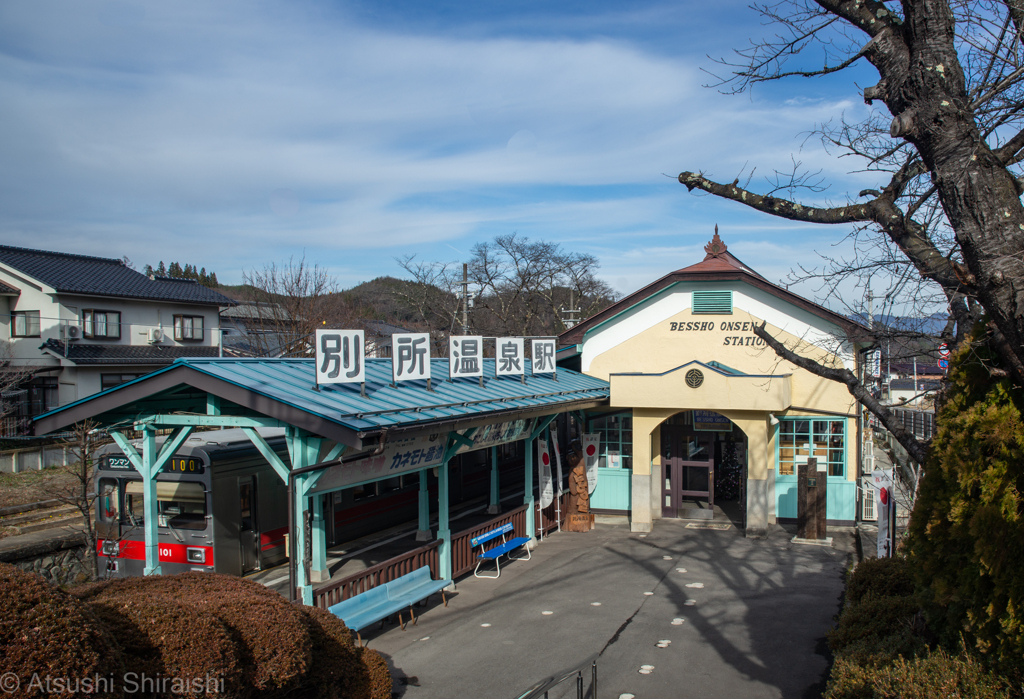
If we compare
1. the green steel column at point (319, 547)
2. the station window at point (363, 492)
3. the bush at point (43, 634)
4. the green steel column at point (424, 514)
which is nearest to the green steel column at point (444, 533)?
the green steel column at point (424, 514)

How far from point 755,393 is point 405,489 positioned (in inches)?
348

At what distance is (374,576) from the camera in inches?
422

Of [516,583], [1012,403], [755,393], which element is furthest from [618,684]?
[755,393]

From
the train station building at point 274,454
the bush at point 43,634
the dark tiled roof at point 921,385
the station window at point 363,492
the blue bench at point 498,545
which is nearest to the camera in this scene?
the bush at point 43,634

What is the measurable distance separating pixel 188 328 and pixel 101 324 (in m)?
4.48

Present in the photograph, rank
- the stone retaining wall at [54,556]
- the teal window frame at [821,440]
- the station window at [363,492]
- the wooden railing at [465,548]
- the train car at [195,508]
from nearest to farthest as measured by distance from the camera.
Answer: the train car at [195,508]
the wooden railing at [465,548]
the stone retaining wall at [54,556]
the station window at [363,492]
the teal window frame at [821,440]

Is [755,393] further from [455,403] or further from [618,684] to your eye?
[618,684]

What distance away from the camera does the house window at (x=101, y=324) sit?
3036cm

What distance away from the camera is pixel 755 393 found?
16172 millimetres

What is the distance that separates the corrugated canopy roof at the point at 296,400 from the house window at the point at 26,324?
21563 millimetres

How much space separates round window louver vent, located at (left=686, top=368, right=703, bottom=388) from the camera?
16641mm

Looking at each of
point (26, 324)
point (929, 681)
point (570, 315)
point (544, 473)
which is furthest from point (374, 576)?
point (570, 315)

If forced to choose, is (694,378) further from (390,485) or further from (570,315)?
(570,315)

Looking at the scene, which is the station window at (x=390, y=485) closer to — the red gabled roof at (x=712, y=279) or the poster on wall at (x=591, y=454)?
the poster on wall at (x=591, y=454)
